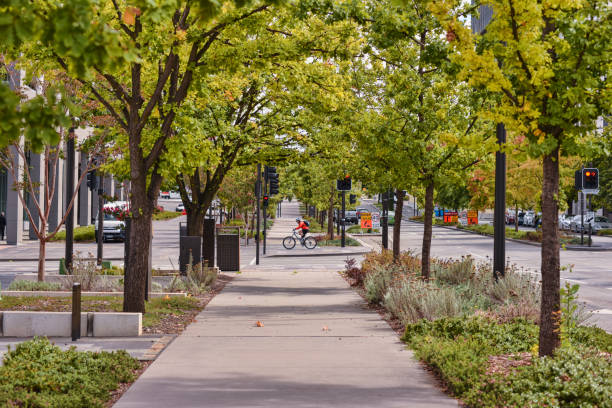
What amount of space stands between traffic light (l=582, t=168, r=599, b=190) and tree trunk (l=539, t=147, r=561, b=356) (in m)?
27.4

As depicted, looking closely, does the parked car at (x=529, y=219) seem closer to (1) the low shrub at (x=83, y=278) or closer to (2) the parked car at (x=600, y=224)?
(2) the parked car at (x=600, y=224)

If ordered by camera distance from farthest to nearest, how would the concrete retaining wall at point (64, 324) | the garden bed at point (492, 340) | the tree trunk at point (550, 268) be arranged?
the concrete retaining wall at point (64, 324), the tree trunk at point (550, 268), the garden bed at point (492, 340)

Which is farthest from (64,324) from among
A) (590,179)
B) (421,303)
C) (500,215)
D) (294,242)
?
(590,179)

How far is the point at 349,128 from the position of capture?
16.2 metres

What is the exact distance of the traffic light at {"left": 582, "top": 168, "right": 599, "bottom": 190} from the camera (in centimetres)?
3275

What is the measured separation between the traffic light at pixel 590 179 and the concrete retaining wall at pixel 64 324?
27163mm

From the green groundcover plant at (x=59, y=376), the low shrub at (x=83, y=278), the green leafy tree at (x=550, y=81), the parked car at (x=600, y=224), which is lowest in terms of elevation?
the green groundcover plant at (x=59, y=376)

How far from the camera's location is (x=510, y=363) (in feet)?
23.7

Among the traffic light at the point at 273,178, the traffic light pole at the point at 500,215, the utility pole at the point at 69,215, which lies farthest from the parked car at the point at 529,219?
the utility pole at the point at 69,215

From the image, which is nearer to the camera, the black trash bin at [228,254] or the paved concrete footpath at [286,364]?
the paved concrete footpath at [286,364]

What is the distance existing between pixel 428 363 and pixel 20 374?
4500mm

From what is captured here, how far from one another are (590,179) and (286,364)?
28260 millimetres

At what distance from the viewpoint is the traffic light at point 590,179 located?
107 feet

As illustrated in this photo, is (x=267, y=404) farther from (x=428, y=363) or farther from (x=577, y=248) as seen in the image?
(x=577, y=248)
